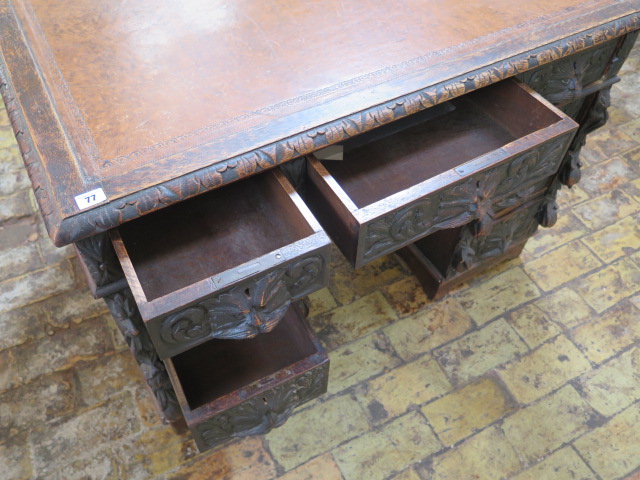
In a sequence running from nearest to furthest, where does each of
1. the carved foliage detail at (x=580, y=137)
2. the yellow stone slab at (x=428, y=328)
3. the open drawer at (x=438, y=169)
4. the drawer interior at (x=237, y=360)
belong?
the open drawer at (x=438, y=169) → the drawer interior at (x=237, y=360) → the carved foliage detail at (x=580, y=137) → the yellow stone slab at (x=428, y=328)

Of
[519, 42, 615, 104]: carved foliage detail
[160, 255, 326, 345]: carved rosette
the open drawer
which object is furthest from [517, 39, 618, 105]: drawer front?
[160, 255, 326, 345]: carved rosette

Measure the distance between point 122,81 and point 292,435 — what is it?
109cm

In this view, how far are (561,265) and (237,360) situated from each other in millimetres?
1278

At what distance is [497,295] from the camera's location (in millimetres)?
1934

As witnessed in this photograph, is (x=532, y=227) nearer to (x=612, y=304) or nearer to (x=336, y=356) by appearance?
(x=612, y=304)

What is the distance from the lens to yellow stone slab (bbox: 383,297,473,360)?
5.94 feet

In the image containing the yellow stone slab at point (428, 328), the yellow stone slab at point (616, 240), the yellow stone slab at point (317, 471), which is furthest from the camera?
the yellow stone slab at point (616, 240)

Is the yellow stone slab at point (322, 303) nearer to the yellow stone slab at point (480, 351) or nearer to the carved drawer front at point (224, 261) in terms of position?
the yellow stone slab at point (480, 351)

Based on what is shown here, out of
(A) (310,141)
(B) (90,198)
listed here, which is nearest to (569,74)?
(A) (310,141)

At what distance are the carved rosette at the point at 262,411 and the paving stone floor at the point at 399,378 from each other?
27 centimetres

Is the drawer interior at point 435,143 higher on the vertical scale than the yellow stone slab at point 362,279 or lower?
higher

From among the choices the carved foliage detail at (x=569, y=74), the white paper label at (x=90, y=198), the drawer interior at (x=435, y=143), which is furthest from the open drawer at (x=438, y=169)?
the white paper label at (x=90, y=198)

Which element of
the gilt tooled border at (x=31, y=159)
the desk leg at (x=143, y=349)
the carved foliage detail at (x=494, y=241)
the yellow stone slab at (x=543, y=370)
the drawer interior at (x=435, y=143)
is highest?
the gilt tooled border at (x=31, y=159)

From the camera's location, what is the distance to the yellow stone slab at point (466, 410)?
164cm
